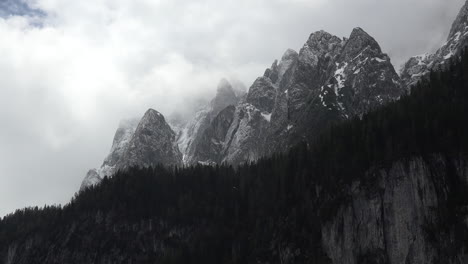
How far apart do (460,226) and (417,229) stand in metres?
10.1

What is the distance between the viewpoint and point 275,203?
538 ft

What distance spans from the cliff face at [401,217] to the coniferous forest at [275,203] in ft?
2.99

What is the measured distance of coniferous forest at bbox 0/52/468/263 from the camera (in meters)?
144

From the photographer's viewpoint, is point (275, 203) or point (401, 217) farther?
point (275, 203)

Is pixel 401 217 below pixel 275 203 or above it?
below

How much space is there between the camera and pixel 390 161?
14425 centimetres

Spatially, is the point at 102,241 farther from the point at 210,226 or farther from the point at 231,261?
the point at 231,261

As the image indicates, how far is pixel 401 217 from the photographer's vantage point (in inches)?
5354

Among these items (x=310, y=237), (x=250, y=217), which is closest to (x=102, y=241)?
(x=250, y=217)

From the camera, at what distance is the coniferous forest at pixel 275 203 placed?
14450 centimetres

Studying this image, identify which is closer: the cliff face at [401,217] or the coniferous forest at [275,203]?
the cliff face at [401,217]

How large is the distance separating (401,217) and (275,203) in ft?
127

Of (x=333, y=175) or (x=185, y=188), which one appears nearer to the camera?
(x=333, y=175)

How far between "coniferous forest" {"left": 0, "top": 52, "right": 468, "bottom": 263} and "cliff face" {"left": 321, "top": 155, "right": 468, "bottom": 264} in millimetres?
A: 911
